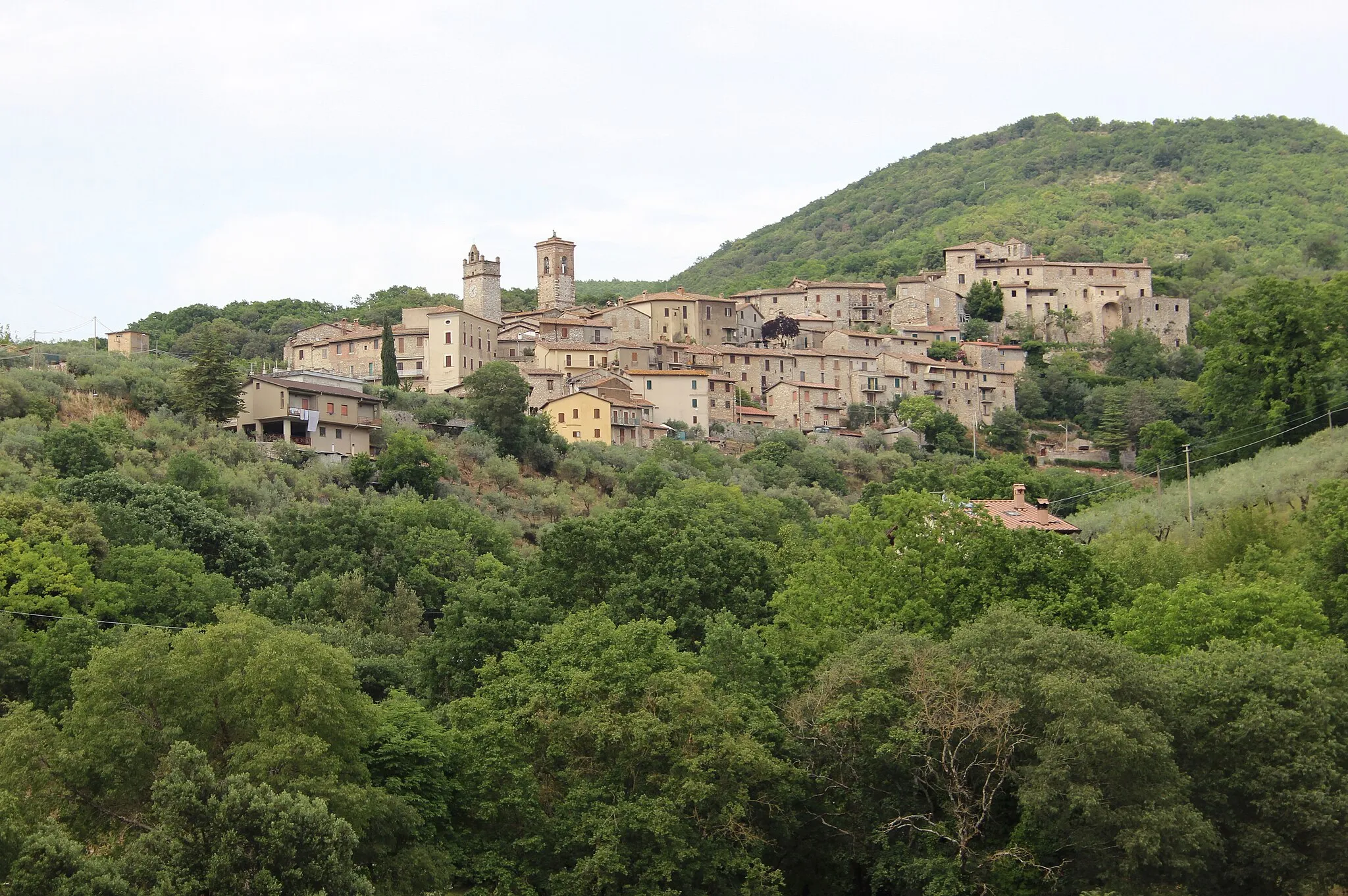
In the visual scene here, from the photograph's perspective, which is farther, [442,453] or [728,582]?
[442,453]

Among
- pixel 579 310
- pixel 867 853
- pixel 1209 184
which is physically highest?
pixel 1209 184

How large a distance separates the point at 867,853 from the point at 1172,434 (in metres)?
53.2

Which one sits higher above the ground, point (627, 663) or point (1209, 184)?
point (1209, 184)

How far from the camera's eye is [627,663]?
35750 millimetres

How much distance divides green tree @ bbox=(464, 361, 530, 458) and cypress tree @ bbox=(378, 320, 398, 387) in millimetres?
11230

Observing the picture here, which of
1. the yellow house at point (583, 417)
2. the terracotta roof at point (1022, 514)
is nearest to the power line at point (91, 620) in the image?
the terracotta roof at point (1022, 514)

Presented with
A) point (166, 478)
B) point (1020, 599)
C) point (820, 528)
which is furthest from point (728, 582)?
point (166, 478)

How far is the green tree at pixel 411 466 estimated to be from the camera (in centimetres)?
6975

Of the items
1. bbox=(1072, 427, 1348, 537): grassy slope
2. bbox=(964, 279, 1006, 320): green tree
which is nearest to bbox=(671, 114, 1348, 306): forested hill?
bbox=(964, 279, 1006, 320): green tree

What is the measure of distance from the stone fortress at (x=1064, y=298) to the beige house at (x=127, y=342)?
51.7 metres

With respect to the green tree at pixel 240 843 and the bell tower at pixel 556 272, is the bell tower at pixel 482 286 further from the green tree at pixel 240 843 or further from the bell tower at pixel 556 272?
the green tree at pixel 240 843

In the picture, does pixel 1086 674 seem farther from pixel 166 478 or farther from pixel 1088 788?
pixel 166 478

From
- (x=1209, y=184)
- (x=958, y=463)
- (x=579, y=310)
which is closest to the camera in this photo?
(x=958, y=463)

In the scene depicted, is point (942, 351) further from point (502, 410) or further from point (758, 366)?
point (502, 410)
